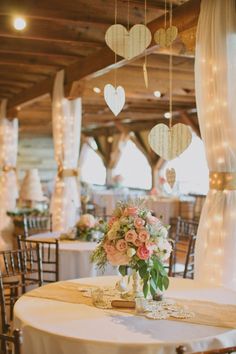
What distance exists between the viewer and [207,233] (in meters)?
4.29

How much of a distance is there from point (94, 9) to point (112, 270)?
2.69 metres

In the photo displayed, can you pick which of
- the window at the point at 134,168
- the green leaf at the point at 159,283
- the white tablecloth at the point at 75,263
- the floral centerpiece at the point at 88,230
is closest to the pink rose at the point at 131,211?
the green leaf at the point at 159,283

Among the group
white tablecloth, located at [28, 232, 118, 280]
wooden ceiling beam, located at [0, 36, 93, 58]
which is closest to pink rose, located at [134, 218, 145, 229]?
white tablecloth, located at [28, 232, 118, 280]

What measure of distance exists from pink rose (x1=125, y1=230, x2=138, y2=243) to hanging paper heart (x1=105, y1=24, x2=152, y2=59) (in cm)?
151

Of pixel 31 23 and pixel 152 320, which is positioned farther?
pixel 31 23

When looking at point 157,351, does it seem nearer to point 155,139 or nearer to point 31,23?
point 155,139

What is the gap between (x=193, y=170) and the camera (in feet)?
43.1

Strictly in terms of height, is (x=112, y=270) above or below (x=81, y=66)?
below

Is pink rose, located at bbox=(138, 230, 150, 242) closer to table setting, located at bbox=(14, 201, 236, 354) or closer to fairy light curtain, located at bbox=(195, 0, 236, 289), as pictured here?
table setting, located at bbox=(14, 201, 236, 354)

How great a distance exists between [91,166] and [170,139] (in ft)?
48.1

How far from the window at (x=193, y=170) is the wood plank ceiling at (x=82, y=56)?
41.8 inches

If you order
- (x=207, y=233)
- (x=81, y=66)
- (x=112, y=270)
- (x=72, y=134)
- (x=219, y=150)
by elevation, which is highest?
(x=81, y=66)

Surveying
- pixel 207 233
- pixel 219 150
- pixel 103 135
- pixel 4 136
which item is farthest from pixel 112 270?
pixel 103 135

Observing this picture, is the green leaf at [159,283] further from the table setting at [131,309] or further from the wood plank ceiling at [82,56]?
the wood plank ceiling at [82,56]
